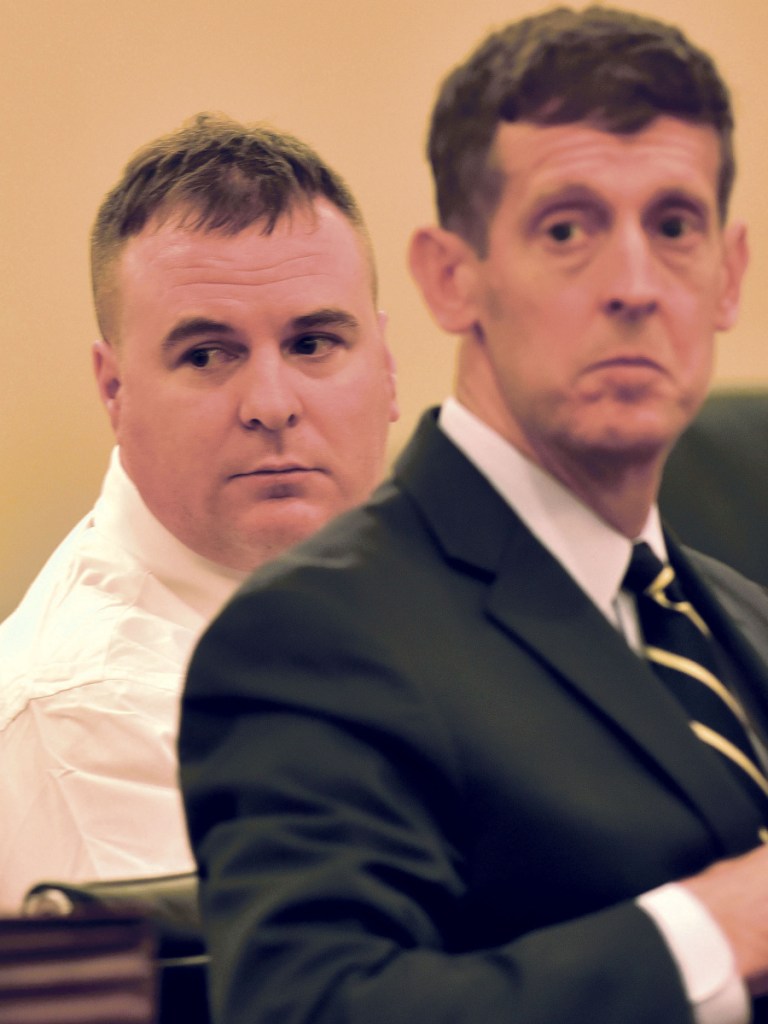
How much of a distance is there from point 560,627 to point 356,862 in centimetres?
16

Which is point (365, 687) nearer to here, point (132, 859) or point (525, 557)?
point (525, 557)

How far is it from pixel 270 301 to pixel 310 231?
100 millimetres

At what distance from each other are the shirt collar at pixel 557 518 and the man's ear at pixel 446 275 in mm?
49

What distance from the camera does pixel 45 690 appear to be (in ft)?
5.20

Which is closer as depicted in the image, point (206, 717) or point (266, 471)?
point (206, 717)

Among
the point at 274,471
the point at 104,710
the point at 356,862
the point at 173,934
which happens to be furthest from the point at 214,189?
the point at 356,862

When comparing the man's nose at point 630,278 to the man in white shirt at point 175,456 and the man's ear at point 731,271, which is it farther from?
A: the man in white shirt at point 175,456

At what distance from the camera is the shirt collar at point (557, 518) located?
2.76 feet

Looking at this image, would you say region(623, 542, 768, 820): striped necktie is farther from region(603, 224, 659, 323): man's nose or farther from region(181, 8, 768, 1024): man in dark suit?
region(603, 224, 659, 323): man's nose

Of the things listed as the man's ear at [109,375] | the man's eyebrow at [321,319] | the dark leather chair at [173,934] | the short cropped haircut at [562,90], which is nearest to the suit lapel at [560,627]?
the short cropped haircut at [562,90]

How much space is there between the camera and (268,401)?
154 centimetres

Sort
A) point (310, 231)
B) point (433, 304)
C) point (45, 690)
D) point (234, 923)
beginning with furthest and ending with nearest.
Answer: point (310, 231) → point (45, 690) → point (433, 304) → point (234, 923)

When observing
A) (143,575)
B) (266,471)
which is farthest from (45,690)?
(266,471)

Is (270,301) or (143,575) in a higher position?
(270,301)
